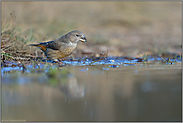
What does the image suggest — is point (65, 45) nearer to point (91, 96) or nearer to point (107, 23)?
point (91, 96)

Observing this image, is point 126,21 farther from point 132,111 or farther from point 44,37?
point 132,111

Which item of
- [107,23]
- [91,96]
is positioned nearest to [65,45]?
[91,96]

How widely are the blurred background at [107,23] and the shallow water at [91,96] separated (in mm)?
2886

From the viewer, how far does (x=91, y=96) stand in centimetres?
330

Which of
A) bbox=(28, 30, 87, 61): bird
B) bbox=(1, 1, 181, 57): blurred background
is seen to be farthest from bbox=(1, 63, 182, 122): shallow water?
bbox=(1, 1, 181, 57): blurred background

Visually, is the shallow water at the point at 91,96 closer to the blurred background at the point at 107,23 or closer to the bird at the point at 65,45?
the bird at the point at 65,45

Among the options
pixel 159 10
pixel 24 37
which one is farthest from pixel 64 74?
pixel 159 10

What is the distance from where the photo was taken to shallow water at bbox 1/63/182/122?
8.79 ft

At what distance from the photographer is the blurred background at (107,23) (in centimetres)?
816

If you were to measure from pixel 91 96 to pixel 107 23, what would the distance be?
30.5ft

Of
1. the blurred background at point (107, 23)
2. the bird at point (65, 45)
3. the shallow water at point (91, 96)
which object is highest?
the blurred background at point (107, 23)

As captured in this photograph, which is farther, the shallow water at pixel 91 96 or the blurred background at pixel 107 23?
the blurred background at pixel 107 23

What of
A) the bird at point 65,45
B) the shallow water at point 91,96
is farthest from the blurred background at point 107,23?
the shallow water at point 91,96

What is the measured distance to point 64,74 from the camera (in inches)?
184
